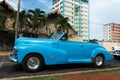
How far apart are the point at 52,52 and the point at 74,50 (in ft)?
4.16

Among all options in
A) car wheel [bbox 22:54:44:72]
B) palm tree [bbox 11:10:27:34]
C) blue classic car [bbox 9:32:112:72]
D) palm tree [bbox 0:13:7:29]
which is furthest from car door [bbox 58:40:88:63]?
palm tree [bbox 11:10:27:34]

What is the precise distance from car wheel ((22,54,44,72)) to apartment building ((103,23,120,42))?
253 feet

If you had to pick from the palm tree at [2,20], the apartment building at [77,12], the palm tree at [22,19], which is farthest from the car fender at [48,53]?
the apartment building at [77,12]

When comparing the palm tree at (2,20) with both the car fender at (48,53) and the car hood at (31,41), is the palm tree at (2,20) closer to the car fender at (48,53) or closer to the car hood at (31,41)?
the car hood at (31,41)

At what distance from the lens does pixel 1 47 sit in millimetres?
30328

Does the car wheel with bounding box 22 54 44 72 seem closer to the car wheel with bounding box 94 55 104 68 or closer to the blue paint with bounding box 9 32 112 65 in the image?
the blue paint with bounding box 9 32 112 65

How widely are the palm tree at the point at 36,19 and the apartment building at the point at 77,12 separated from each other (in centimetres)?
6990

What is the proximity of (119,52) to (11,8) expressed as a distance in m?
20.2

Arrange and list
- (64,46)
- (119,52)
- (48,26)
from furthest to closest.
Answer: (48,26), (119,52), (64,46)

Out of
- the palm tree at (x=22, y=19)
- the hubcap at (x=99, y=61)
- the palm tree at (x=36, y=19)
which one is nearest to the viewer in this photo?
the hubcap at (x=99, y=61)

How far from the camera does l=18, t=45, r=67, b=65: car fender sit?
353 inches

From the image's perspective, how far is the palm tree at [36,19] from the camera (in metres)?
31.0

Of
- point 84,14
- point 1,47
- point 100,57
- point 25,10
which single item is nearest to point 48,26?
point 25,10

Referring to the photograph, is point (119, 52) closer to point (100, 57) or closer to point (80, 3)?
point (100, 57)
